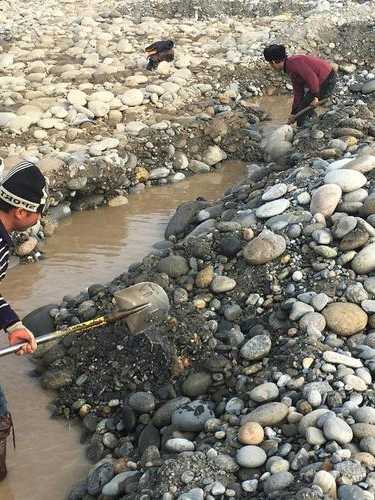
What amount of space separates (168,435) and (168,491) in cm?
68

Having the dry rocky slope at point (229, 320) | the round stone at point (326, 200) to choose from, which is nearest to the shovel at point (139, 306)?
the dry rocky slope at point (229, 320)

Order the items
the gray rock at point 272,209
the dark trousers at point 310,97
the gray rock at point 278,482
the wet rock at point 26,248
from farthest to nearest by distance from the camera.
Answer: the dark trousers at point 310,97 < the wet rock at point 26,248 < the gray rock at point 272,209 < the gray rock at point 278,482

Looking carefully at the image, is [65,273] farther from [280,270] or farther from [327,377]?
[327,377]

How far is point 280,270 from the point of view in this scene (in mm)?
4895

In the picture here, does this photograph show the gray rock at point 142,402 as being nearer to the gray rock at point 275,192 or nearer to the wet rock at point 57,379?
the wet rock at point 57,379

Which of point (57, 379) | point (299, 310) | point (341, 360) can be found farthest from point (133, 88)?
point (341, 360)

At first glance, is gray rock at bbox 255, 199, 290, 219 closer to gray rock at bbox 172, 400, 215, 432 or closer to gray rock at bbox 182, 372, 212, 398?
gray rock at bbox 182, 372, 212, 398

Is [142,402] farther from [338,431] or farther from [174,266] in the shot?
[338,431]

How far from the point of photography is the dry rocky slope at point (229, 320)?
11.4ft

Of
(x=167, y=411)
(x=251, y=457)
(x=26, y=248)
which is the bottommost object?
(x=26, y=248)

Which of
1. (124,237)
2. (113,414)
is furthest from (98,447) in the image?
(124,237)

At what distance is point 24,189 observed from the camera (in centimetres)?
348

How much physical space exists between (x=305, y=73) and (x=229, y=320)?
4.69 m

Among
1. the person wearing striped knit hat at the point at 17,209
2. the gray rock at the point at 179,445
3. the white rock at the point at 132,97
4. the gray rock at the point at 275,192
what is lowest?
the white rock at the point at 132,97
